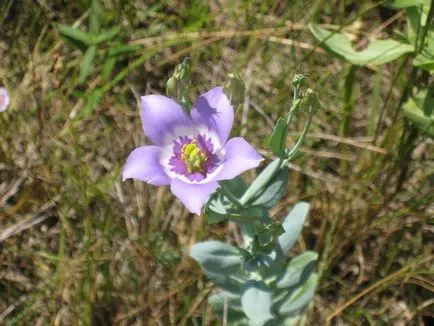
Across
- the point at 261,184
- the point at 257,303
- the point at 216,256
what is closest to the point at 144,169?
the point at 261,184

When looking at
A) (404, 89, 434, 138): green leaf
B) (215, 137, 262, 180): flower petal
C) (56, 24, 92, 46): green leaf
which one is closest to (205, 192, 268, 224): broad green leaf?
(215, 137, 262, 180): flower petal

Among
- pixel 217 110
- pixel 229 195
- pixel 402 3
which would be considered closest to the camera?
pixel 217 110

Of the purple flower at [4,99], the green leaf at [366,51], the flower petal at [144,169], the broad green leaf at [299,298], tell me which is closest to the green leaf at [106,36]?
the purple flower at [4,99]

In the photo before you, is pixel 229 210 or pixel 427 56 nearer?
pixel 229 210

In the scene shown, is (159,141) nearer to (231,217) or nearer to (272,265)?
(231,217)

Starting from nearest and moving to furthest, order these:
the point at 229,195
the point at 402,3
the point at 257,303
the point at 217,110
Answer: the point at 217,110
the point at 229,195
the point at 257,303
the point at 402,3

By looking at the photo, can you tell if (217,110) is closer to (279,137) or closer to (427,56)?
(279,137)

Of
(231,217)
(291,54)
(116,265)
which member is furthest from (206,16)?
(231,217)

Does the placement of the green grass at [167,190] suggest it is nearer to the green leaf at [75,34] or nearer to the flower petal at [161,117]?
the green leaf at [75,34]
